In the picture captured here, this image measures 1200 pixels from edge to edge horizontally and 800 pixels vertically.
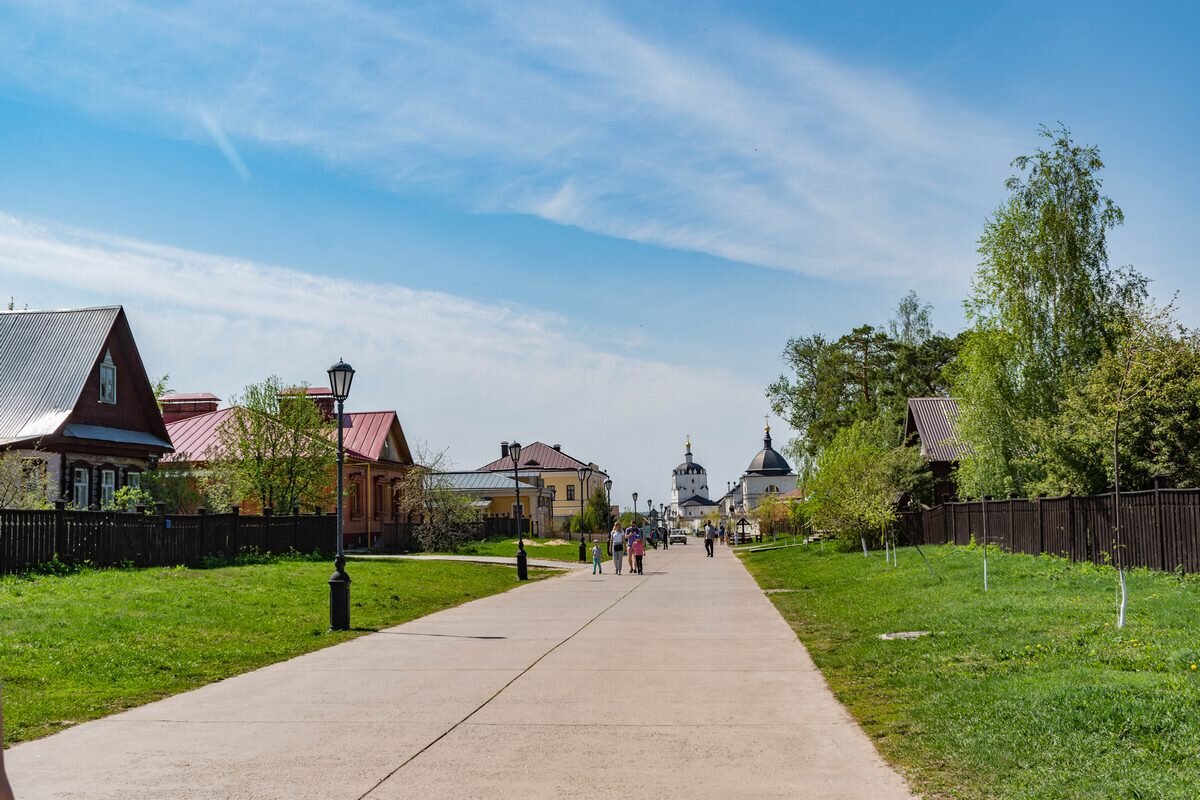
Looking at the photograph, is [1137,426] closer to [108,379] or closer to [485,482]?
[108,379]

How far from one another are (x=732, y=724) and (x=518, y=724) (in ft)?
5.71

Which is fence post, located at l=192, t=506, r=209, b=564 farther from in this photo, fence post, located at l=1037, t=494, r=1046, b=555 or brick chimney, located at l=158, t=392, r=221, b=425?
brick chimney, located at l=158, t=392, r=221, b=425

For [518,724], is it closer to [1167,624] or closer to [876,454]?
[1167,624]

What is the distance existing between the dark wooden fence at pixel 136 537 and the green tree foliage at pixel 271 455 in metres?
5.99

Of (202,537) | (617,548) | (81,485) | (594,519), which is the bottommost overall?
(594,519)

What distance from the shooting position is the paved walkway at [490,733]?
6.64 metres

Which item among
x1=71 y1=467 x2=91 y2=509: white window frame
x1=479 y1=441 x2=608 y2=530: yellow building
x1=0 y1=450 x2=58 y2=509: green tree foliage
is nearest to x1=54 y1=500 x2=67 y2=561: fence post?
x1=0 y1=450 x2=58 y2=509: green tree foliage

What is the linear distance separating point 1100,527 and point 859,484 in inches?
718

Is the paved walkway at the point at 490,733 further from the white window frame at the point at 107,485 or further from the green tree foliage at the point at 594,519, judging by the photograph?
the green tree foliage at the point at 594,519

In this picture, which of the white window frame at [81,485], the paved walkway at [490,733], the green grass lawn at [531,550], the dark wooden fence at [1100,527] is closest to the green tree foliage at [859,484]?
the dark wooden fence at [1100,527]

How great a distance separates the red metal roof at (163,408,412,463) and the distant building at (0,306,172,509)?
7430 millimetres

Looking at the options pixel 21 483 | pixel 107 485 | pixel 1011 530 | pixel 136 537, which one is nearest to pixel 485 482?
pixel 107 485

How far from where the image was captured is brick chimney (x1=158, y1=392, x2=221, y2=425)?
59.1 metres

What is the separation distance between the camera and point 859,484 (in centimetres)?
4006
